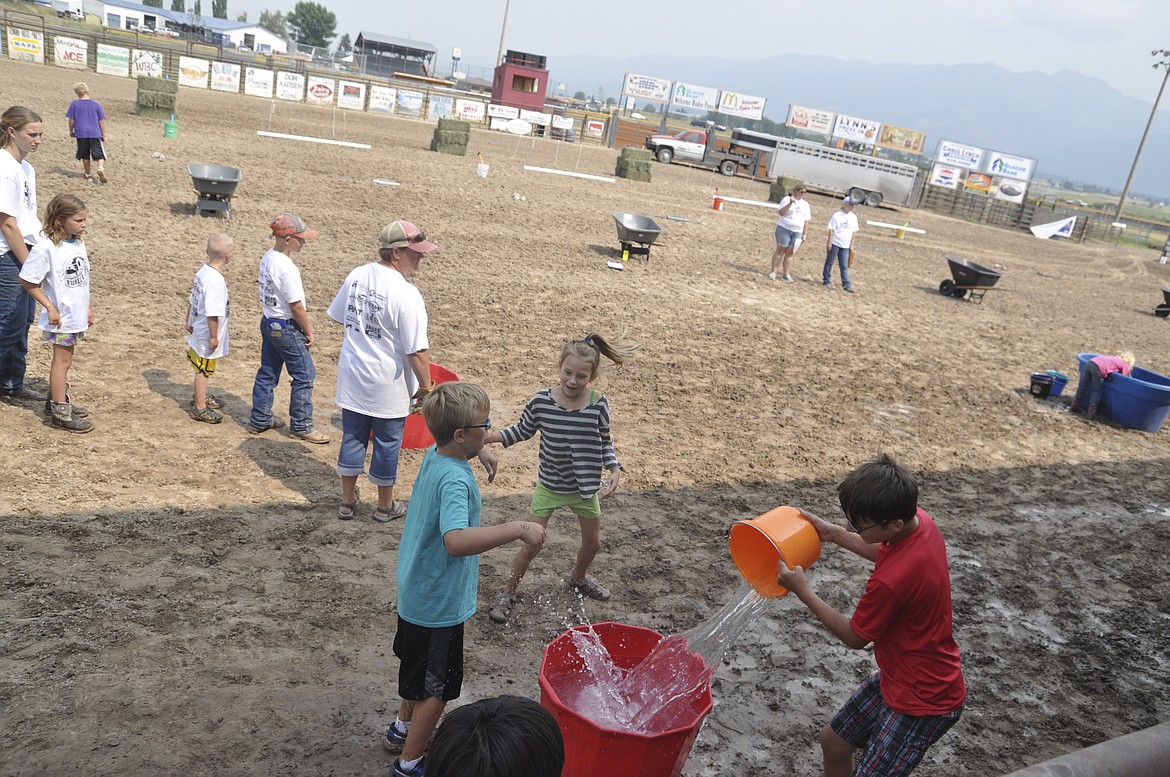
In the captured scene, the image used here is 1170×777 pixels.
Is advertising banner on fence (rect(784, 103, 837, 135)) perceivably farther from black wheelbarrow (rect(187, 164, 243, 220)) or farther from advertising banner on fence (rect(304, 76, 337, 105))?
black wheelbarrow (rect(187, 164, 243, 220))

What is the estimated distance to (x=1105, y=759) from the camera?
79.0 inches

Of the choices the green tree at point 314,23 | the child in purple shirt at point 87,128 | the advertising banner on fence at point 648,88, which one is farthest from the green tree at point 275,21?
the child in purple shirt at point 87,128

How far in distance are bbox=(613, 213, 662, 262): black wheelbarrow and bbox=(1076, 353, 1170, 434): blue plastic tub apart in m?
7.15

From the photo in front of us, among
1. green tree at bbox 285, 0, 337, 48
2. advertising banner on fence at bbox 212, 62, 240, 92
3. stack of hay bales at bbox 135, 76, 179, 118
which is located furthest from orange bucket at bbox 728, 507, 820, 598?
green tree at bbox 285, 0, 337, 48

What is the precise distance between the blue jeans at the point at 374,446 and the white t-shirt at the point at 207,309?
173 cm

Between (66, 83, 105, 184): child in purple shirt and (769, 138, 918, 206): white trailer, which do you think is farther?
(769, 138, 918, 206): white trailer

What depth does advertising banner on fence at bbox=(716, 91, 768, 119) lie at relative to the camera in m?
57.9

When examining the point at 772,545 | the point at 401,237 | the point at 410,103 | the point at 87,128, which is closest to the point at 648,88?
the point at 410,103

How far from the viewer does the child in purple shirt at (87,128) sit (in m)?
13.4

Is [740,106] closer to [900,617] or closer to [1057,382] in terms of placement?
[1057,382]

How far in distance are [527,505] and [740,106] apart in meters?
57.6

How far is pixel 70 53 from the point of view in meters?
32.3

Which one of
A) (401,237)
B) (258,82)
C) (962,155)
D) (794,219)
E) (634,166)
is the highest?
(962,155)

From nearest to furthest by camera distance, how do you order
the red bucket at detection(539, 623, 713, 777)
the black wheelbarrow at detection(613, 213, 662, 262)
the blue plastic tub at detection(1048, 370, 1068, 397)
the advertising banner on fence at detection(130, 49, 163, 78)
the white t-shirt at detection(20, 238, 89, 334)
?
the red bucket at detection(539, 623, 713, 777)
the white t-shirt at detection(20, 238, 89, 334)
the blue plastic tub at detection(1048, 370, 1068, 397)
the black wheelbarrow at detection(613, 213, 662, 262)
the advertising banner on fence at detection(130, 49, 163, 78)
